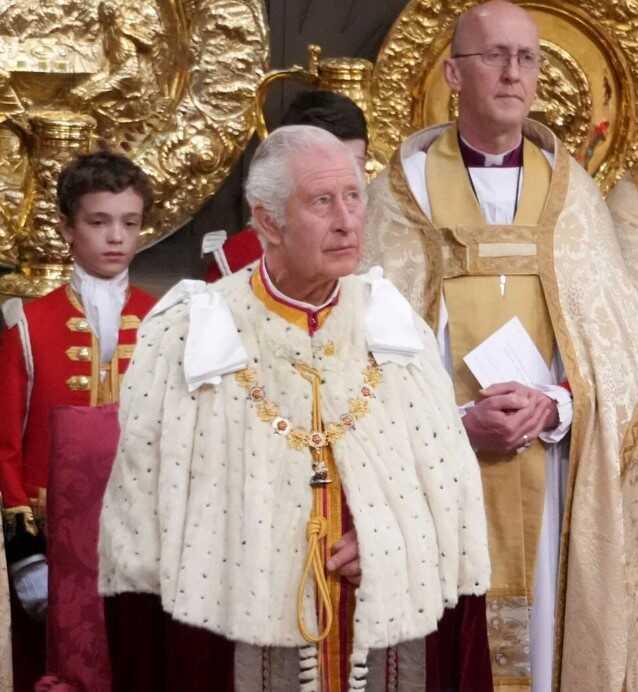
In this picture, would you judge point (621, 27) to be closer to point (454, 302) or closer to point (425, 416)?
point (454, 302)

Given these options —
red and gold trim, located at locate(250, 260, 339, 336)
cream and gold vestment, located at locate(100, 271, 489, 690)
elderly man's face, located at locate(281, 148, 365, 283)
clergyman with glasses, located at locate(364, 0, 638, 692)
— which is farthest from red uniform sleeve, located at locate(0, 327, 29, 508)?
elderly man's face, located at locate(281, 148, 365, 283)

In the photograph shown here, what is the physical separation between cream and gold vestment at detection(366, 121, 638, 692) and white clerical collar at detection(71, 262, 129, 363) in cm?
63

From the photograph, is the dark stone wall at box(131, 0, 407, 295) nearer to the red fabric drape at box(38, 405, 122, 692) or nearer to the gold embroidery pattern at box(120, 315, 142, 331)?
the gold embroidery pattern at box(120, 315, 142, 331)

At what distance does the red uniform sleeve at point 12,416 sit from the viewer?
4318 mm

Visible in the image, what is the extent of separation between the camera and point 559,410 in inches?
173

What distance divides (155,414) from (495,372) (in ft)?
4.32

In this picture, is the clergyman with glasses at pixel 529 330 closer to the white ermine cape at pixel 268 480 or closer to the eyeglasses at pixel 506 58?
the eyeglasses at pixel 506 58

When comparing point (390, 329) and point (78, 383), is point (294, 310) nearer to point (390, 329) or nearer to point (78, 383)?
point (390, 329)

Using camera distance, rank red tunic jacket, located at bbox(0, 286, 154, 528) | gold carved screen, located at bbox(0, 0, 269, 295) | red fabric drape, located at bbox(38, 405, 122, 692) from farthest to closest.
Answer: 1. gold carved screen, located at bbox(0, 0, 269, 295)
2. red tunic jacket, located at bbox(0, 286, 154, 528)
3. red fabric drape, located at bbox(38, 405, 122, 692)

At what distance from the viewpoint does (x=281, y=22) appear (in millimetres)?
5797

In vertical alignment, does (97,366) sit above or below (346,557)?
above

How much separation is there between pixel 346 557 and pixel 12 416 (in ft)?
4.56

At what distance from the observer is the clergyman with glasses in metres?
4.45

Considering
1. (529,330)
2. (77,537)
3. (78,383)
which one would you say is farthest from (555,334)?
(77,537)
